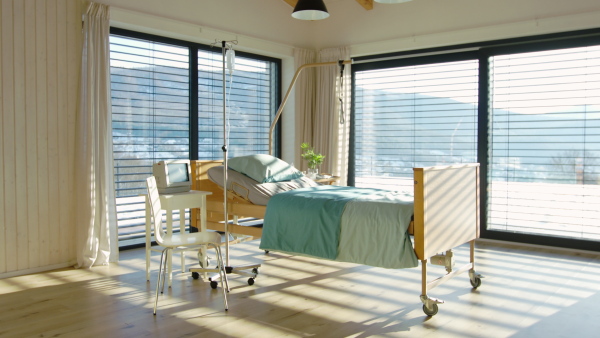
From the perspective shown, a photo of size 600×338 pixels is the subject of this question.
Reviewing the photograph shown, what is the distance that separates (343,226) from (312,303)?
0.54 meters

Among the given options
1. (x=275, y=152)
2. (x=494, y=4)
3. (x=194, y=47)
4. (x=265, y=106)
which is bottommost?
(x=275, y=152)

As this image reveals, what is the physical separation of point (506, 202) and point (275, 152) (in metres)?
2.75

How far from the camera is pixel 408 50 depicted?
5.90 m

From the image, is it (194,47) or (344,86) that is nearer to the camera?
(194,47)

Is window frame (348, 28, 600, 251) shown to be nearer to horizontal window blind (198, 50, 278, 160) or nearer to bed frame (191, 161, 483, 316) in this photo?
horizontal window blind (198, 50, 278, 160)

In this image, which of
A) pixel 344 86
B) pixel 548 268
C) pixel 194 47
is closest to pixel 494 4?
pixel 344 86

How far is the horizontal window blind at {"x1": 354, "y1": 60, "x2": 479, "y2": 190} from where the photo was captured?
561cm

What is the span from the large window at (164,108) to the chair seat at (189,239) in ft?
4.87

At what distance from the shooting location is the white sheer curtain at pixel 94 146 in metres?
4.41

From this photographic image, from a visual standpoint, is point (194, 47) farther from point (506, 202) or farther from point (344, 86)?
point (506, 202)

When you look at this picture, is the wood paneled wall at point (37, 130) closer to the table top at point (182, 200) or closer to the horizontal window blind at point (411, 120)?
the table top at point (182, 200)

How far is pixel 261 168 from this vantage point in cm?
440

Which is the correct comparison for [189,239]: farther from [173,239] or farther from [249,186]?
[249,186]

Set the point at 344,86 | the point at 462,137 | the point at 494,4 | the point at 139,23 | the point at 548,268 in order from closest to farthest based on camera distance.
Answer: the point at 548,268, the point at 139,23, the point at 494,4, the point at 462,137, the point at 344,86
